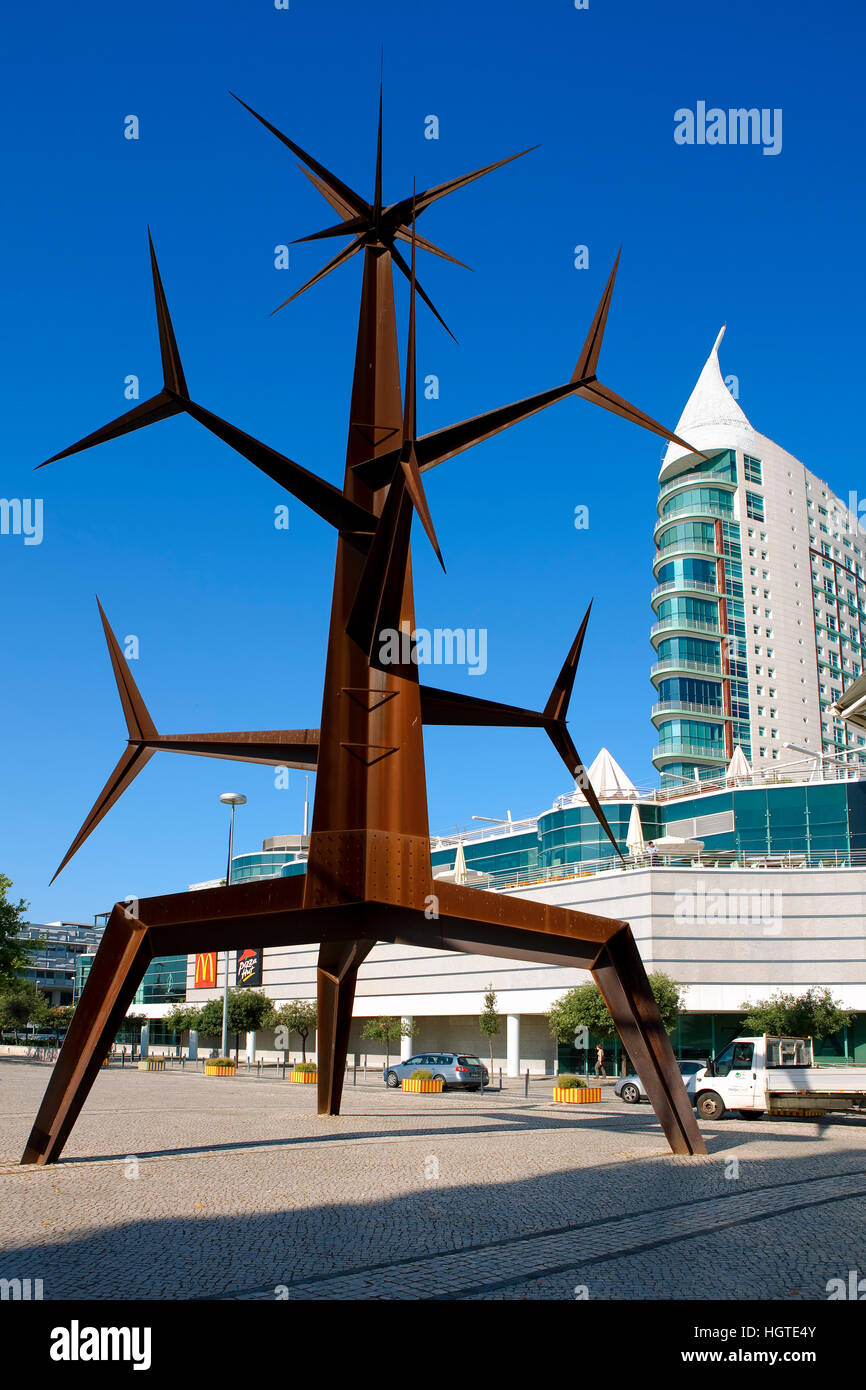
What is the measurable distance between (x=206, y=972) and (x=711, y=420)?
80.8m

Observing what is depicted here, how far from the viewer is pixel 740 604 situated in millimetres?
114062

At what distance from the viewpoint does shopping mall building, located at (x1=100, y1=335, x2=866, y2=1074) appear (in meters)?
52.5

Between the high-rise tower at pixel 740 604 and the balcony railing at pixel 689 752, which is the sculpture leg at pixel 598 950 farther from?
the balcony railing at pixel 689 752

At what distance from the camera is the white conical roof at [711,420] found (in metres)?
120

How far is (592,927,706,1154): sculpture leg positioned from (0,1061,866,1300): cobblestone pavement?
59cm

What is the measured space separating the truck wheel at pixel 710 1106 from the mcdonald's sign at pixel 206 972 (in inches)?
2284

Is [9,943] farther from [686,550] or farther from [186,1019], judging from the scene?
[686,550]

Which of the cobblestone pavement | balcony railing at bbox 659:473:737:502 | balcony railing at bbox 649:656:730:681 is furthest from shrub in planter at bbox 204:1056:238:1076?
balcony railing at bbox 659:473:737:502

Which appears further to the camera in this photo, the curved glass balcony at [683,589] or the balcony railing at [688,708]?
the curved glass balcony at [683,589]

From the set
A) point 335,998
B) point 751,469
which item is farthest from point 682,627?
point 335,998

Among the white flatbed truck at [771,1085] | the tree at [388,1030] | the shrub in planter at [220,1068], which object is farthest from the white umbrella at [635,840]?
the white flatbed truck at [771,1085]

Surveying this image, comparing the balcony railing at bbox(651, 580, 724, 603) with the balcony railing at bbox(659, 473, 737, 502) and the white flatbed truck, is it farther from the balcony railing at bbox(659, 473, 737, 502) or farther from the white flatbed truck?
the white flatbed truck
